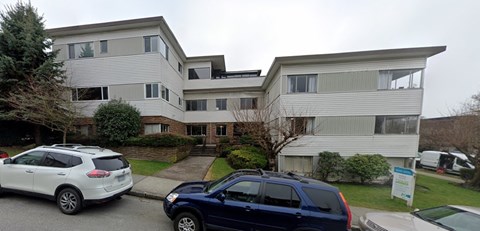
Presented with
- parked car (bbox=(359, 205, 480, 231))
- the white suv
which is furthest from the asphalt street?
parked car (bbox=(359, 205, 480, 231))

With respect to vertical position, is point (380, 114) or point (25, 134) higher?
point (380, 114)

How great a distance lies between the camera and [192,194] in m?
4.01

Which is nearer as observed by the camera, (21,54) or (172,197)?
(172,197)

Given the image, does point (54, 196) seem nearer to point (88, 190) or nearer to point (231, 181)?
point (88, 190)

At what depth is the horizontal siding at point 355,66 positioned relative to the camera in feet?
36.6

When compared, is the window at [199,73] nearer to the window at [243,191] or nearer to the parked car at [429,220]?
the window at [243,191]

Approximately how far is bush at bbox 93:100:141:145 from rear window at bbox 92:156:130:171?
24.0 feet

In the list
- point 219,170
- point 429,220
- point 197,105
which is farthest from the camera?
point 197,105

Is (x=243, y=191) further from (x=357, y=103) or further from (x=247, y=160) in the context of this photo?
(x=357, y=103)

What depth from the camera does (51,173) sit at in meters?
4.62

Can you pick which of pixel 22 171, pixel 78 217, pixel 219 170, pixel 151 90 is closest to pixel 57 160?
pixel 22 171

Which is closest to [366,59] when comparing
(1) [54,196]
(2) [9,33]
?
(1) [54,196]

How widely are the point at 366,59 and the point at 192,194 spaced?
12996mm

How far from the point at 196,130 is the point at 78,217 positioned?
1552cm
